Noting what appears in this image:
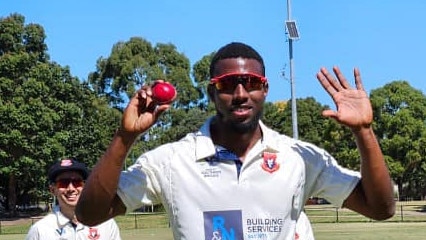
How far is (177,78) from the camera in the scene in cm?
7538

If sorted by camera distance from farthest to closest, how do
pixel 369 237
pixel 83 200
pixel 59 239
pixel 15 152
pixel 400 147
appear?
pixel 400 147 < pixel 15 152 < pixel 369 237 < pixel 59 239 < pixel 83 200

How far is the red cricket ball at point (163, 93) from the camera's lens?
11.4 ft

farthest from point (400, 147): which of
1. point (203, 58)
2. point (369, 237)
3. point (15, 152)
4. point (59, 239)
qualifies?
point (59, 239)

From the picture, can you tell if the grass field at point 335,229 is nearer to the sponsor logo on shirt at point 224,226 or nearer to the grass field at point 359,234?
the grass field at point 359,234

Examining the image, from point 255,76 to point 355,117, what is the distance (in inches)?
19.4

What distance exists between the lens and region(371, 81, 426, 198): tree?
2761 inches

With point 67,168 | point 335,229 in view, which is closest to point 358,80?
point 67,168

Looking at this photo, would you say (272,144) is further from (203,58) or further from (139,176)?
(203,58)

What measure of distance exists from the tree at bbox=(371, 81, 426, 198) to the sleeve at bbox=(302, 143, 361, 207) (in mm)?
66439

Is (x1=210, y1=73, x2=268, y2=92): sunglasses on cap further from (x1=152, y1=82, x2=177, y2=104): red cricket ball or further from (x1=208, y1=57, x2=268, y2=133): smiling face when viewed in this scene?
(x1=152, y1=82, x2=177, y2=104): red cricket ball

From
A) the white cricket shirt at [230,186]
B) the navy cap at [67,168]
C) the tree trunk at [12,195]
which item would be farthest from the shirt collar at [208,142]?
the tree trunk at [12,195]

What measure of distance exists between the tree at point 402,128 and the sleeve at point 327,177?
2616 inches

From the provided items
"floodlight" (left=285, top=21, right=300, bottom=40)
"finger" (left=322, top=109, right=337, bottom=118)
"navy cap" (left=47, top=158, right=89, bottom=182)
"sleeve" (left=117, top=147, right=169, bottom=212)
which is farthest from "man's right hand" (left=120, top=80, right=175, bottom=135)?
"floodlight" (left=285, top=21, right=300, bottom=40)

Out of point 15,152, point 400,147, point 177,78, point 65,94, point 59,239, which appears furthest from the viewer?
point 177,78
